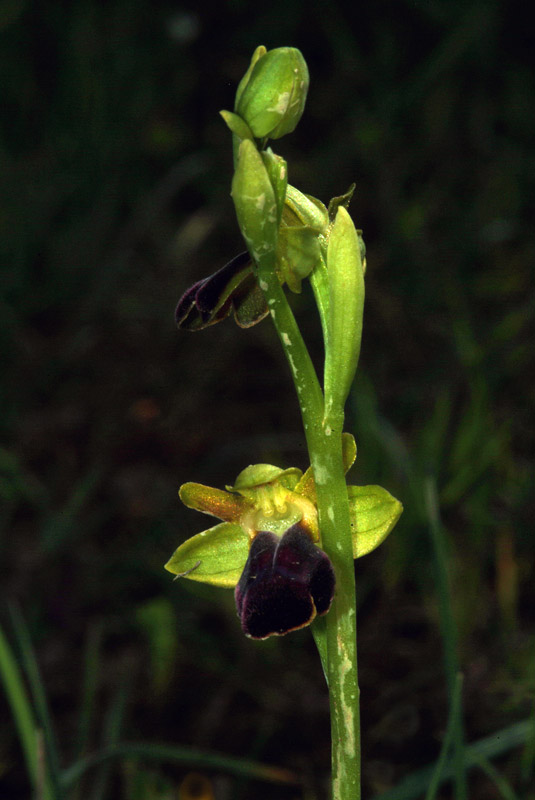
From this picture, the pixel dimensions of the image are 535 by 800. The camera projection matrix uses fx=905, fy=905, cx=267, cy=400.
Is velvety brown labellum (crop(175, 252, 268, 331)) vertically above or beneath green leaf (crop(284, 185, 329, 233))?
beneath

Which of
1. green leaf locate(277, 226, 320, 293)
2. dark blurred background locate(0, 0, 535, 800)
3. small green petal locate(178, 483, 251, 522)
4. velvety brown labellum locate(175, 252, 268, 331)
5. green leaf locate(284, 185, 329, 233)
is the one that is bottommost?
dark blurred background locate(0, 0, 535, 800)

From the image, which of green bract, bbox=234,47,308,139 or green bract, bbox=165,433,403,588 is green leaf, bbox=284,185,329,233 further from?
green bract, bbox=165,433,403,588

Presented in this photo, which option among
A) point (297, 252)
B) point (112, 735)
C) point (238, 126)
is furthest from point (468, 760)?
point (238, 126)

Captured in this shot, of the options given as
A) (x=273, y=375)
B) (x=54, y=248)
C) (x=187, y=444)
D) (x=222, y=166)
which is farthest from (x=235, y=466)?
(x=222, y=166)

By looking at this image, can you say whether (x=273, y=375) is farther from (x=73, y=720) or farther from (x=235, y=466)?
(x=73, y=720)

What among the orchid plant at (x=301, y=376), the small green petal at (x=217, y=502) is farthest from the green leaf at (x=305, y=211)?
the small green petal at (x=217, y=502)

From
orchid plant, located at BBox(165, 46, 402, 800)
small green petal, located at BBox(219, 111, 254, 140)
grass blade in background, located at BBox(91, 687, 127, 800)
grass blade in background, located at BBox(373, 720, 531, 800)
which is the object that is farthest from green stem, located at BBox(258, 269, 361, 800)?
grass blade in background, located at BBox(91, 687, 127, 800)

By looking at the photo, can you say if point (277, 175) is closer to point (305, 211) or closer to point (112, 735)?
point (305, 211)
